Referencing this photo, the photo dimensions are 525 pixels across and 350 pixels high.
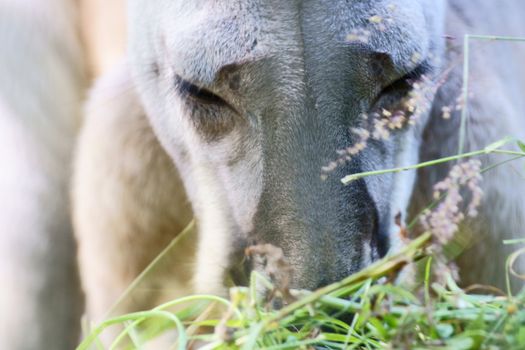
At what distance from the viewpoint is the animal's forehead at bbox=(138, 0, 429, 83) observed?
1.23 m

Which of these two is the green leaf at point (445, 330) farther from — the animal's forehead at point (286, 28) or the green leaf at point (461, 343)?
the animal's forehead at point (286, 28)

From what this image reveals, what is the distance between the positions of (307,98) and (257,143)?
10 cm

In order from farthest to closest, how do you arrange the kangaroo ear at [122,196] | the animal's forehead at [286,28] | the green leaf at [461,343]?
the kangaroo ear at [122,196], the animal's forehead at [286,28], the green leaf at [461,343]

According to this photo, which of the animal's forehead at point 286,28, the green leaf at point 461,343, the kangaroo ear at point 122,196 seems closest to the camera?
the green leaf at point 461,343

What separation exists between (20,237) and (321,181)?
0.94 m

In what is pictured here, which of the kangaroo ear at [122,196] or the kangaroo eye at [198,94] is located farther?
the kangaroo ear at [122,196]

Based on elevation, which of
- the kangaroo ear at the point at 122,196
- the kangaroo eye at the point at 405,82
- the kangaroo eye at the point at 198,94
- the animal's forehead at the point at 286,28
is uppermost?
the animal's forehead at the point at 286,28

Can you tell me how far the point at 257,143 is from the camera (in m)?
1.27

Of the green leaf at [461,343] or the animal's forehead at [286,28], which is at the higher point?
the animal's forehead at [286,28]

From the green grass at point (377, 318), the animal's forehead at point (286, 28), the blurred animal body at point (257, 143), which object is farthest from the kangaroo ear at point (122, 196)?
the green grass at point (377, 318)

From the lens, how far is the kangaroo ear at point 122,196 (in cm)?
183

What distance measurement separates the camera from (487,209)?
1640 mm

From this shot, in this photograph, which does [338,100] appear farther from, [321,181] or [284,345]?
[284,345]

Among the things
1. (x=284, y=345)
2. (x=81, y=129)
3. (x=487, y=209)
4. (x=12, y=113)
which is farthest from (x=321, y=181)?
(x=12, y=113)
